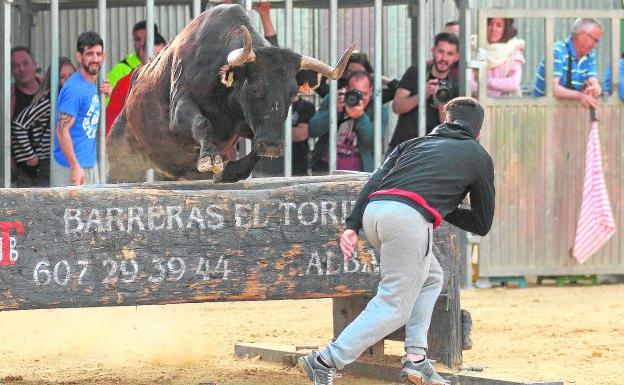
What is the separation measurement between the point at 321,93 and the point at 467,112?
5.51 m

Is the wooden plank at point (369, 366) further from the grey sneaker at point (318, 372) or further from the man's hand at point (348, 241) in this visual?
the man's hand at point (348, 241)

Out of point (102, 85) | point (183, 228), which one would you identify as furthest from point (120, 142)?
point (183, 228)

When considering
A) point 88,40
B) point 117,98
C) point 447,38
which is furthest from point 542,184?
point 88,40

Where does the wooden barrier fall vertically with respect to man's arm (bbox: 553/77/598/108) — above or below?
below

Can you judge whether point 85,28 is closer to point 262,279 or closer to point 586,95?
point 586,95

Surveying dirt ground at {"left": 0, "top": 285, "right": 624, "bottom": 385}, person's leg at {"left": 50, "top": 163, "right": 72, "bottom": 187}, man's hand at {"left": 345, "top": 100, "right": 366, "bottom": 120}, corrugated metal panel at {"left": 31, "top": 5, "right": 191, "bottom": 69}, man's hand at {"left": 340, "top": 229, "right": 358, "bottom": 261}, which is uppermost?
corrugated metal panel at {"left": 31, "top": 5, "right": 191, "bottom": 69}

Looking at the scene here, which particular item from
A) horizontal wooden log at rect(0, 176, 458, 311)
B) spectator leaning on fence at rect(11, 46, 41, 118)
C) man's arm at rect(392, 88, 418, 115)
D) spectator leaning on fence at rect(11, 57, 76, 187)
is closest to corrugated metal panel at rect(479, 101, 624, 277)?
man's arm at rect(392, 88, 418, 115)

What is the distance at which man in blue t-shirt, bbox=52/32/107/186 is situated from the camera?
1110cm

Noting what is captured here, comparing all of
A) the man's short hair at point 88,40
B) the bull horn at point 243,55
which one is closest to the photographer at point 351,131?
the man's short hair at point 88,40

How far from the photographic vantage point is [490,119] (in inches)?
508

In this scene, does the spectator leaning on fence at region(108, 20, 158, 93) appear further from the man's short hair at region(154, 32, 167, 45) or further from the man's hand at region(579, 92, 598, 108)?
the man's hand at region(579, 92, 598, 108)

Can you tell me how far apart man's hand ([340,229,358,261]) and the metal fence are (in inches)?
234

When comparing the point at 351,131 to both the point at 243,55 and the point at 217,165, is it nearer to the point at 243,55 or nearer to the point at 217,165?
the point at 243,55

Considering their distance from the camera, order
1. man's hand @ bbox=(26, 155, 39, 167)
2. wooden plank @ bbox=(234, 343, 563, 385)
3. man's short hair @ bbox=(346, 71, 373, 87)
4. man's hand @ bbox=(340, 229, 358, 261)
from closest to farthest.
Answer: man's hand @ bbox=(340, 229, 358, 261) < wooden plank @ bbox=(234, 343, 563, 385) < man's hand @ bbox=(26, 155, 39, 167) < man's short hair @ bbox=(346, 71, 373, 87)
